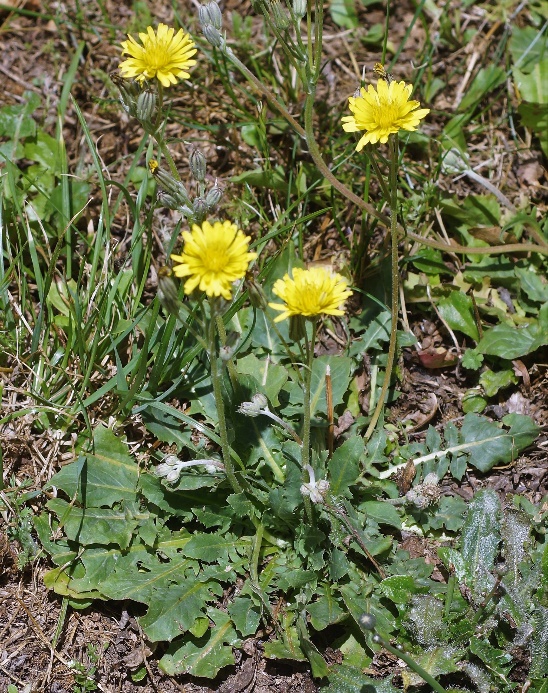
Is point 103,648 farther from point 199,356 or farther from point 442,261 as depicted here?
point 442,261

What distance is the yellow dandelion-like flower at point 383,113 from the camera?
9.02ft

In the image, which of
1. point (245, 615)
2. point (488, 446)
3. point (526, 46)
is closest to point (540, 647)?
point (488, 446)

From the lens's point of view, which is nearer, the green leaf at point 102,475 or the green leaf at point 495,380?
the green leaf at point 102,475

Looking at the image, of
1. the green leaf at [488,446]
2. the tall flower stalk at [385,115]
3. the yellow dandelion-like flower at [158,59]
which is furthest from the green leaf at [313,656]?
the yellow dandelion-like flower at [158,59]

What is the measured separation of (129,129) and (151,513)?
2.37 m

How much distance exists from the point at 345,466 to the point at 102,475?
1.08 meters

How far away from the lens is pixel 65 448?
3.46 meters

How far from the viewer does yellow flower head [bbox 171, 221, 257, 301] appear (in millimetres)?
2334

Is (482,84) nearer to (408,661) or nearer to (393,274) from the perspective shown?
(393,274)

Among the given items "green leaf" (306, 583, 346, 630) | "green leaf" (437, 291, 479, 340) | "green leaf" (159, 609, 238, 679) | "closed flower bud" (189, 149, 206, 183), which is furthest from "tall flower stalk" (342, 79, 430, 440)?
"green leaf" (159, 609, 238, 679)

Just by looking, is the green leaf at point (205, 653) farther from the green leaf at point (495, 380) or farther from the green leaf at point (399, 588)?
the green leaf at point (495, 380)

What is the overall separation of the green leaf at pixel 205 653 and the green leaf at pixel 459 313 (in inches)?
71.6

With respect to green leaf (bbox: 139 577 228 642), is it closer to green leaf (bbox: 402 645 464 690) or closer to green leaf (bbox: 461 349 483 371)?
green leaf (bbox: 402 645 464 690)

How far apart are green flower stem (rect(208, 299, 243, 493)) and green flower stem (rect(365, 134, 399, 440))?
2.39ft
